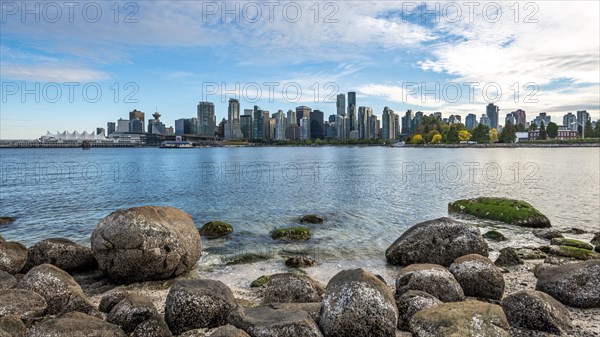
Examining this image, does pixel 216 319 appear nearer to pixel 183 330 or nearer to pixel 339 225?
pixel 183 330

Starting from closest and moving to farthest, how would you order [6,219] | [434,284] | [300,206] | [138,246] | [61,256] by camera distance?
1. [434,284]
2. [138,246]
3. [61,256]
4. [6,219]
5. [300,206]

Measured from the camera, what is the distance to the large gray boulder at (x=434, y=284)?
1270 cm

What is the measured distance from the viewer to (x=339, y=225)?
28984 millimetres

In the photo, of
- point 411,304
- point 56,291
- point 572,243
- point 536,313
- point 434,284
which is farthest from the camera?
point 572,243

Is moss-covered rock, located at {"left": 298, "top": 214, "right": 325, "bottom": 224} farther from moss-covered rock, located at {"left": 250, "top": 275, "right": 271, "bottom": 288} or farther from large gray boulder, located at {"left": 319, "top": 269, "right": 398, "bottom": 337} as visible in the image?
large gray boulder, located at {"left": 319, "top": 269, "right": 398, "bottom": 337}

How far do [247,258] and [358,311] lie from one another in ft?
36.3

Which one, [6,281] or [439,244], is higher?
[6,281]

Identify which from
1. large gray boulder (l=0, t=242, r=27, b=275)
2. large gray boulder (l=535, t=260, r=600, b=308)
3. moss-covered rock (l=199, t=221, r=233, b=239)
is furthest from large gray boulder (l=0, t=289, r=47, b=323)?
large gray boulder (l=535, t=260, r=600, b=308)

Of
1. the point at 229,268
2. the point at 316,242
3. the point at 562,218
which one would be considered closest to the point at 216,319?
the point at 229,268

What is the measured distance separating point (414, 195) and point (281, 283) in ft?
114

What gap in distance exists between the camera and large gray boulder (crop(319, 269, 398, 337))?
9.89 metres

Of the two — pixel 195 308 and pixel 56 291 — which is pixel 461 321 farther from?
pixel 56 291

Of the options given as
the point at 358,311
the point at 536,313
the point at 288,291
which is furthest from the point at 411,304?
the point at 288,291

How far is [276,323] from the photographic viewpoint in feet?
30.8
